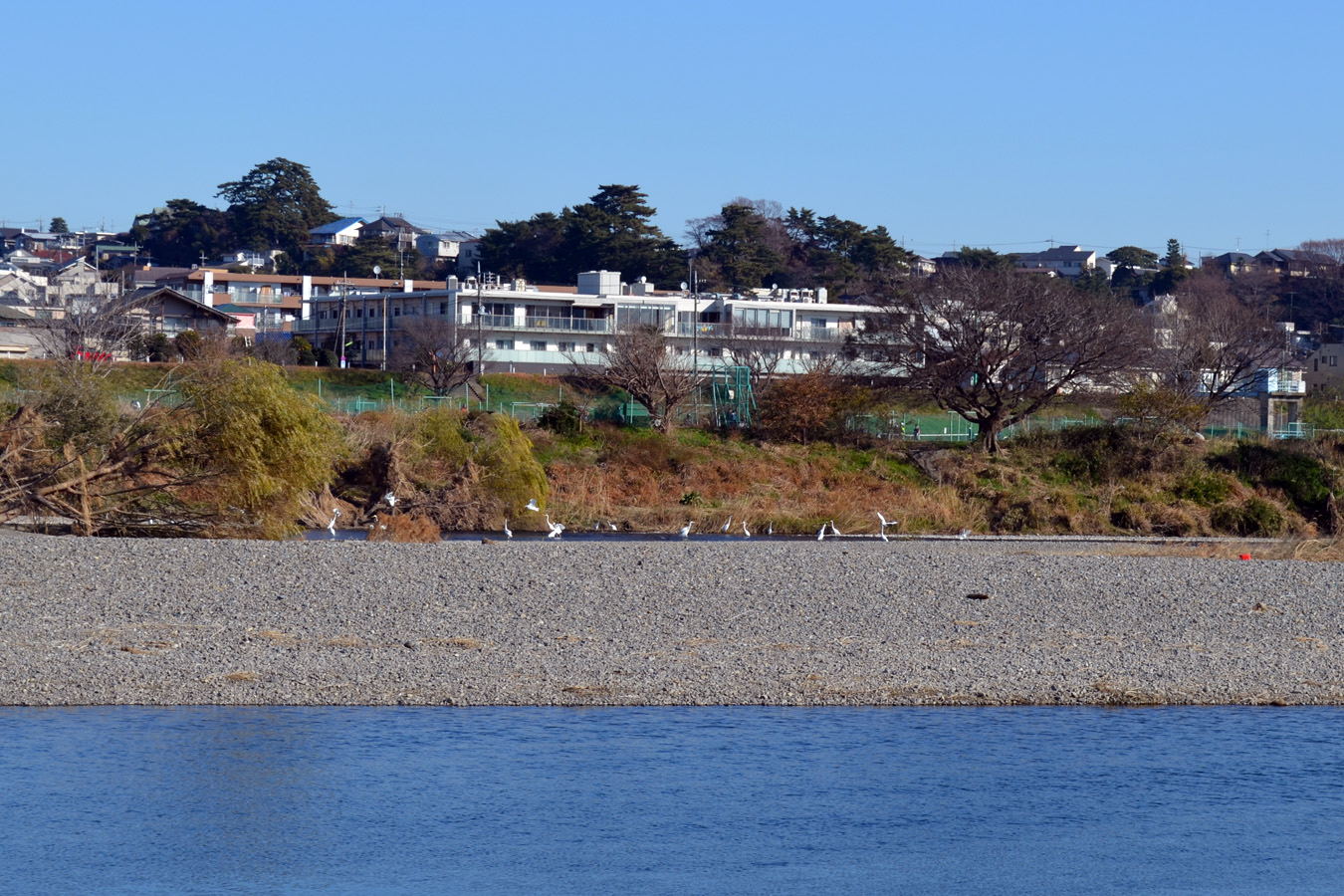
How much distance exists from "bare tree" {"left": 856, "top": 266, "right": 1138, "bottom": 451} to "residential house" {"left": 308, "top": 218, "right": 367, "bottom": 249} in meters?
81.4

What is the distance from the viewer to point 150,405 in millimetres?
31141

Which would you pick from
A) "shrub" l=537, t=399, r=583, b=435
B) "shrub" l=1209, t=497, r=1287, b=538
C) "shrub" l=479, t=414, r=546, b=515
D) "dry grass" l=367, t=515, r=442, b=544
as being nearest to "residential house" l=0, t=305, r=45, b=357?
"shrub" l=537, t=399, r=583, b=435

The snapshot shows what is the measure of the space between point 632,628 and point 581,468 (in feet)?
94.2

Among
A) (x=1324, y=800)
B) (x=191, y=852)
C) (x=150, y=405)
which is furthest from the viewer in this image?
(x=150, y=405)

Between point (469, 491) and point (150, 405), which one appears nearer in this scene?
point (150, 405)

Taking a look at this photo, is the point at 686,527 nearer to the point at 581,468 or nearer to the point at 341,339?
the point at 581,468

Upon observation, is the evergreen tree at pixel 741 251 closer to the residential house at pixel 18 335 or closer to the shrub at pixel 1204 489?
the residential house at pixel 18 335

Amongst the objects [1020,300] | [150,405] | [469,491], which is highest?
[1020,300]

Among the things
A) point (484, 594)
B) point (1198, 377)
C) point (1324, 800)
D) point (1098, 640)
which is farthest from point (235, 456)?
point (1198, 377)

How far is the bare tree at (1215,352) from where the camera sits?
64250 mm

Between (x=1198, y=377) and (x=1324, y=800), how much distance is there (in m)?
55.7

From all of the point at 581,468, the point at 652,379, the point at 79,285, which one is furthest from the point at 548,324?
the point at 79,285

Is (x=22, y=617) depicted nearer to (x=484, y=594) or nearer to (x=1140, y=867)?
(x=484, y=594)

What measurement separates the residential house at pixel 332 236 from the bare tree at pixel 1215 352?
2964 inches
